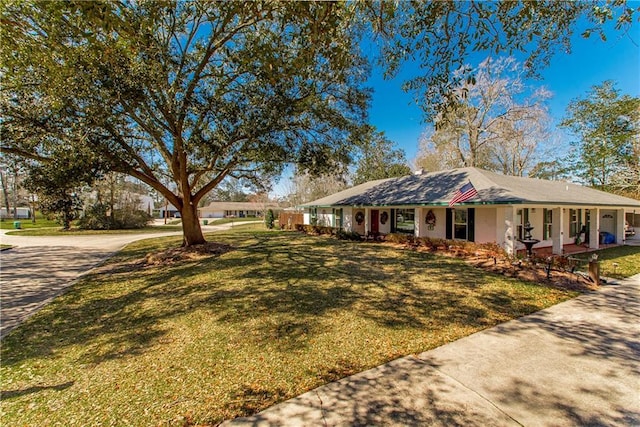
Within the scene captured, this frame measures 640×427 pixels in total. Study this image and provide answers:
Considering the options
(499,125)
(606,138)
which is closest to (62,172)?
(499,125)

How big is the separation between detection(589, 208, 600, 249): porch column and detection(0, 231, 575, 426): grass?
9.60 meters

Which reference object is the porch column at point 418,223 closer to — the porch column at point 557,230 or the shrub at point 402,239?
the shrub at point 402,239

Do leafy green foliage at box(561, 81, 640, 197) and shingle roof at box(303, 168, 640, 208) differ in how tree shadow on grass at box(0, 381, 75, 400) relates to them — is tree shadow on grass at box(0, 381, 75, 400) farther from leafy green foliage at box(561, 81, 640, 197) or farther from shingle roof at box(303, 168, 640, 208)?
leafy green foliage at box(561, 81, 640, 197)

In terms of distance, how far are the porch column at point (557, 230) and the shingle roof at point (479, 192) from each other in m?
0.62

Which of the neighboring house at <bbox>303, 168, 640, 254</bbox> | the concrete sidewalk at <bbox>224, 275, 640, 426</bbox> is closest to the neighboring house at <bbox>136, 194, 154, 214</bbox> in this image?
the neighboring house at <bbox>303, 168, 640, 254</bbox>

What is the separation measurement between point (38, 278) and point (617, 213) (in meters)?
27.2

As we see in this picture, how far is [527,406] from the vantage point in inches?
119

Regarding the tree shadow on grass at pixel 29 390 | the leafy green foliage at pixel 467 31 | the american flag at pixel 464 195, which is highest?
the leafy green foliage at pixel 467 31

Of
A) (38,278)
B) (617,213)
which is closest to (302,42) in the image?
(38,278)

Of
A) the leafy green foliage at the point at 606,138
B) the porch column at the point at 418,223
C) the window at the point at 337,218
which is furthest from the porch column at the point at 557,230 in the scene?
the leafy green foliage at the point at 606,138

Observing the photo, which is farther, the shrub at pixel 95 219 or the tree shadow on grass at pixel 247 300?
the shrub at pixel 95 219

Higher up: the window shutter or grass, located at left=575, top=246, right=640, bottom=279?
the window shutter

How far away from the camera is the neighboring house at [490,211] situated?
37.5ft

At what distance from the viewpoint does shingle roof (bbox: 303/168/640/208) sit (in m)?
11.3
